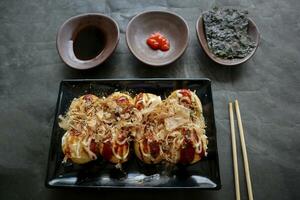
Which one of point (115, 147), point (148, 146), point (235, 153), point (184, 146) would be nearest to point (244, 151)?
point (235, 153)

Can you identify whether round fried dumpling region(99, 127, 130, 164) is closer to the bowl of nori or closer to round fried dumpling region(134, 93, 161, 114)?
round fried dumpling region(134, 93, 161, 114)

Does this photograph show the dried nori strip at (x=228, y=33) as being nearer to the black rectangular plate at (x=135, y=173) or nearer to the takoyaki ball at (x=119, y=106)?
Answer: the black rectangular plate at (x=135, y=173)

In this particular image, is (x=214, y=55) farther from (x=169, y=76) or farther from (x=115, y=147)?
(x=115, y=147)

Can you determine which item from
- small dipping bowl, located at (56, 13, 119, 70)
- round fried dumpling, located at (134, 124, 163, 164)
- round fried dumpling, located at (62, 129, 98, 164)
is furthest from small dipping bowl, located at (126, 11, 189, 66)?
round fried dumpling, located at (62, 129, 98, 164)

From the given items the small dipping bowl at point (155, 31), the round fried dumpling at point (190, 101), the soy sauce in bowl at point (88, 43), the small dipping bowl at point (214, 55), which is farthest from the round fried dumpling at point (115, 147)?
the small dipping bowl at point (214, 55)

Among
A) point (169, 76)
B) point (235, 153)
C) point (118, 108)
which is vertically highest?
point (169, 76)

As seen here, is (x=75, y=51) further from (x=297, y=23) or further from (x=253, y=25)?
(x=297, y=23)

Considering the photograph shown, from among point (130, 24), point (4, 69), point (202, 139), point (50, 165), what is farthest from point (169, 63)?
point (4, 69)
